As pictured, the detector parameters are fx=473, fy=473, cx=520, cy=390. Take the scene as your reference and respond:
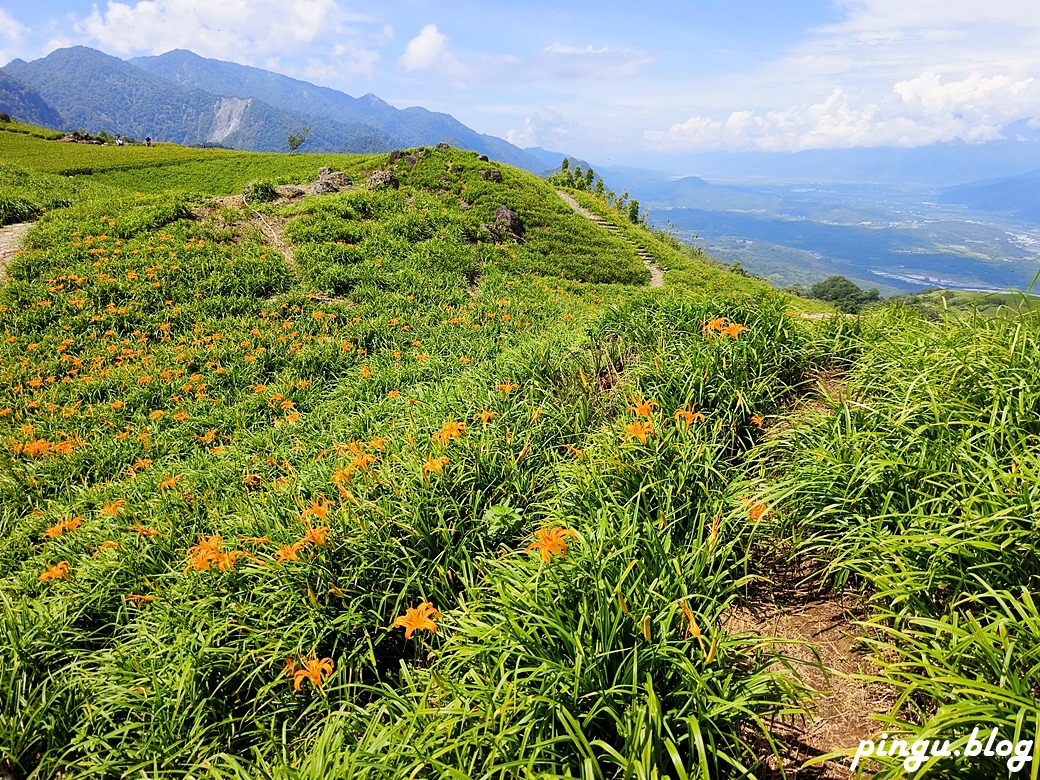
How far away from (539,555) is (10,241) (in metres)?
14.8

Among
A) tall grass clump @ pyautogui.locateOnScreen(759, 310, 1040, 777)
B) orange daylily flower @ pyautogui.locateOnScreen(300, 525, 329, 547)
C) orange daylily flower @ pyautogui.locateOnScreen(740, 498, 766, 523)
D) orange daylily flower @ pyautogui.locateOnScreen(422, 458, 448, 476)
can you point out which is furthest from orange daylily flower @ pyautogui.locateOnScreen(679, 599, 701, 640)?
orange daylily flower @ pyautogui.locateOnScreen(300, 525, 329, 547)

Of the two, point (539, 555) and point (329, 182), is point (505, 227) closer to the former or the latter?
point (329, 182)

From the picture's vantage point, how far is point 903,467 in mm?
2496

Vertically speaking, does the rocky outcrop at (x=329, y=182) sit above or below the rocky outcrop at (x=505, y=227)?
above

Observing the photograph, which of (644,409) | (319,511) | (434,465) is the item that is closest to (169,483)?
Answer: (319,511)

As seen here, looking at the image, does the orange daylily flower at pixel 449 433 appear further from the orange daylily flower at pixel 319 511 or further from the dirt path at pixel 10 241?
the dirt path at pixel 10 241

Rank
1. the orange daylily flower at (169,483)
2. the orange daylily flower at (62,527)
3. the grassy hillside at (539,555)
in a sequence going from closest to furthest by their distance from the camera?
the grassy hillside at (539,555), the orange daylily flower at (62,527), the orange daylily flower at (169,483)

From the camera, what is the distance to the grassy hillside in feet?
5.96

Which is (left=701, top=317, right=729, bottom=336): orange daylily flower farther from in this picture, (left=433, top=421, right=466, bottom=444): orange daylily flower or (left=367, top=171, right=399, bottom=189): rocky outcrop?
(left=367, top=171, right=399, bottom=189): rocky outcrop

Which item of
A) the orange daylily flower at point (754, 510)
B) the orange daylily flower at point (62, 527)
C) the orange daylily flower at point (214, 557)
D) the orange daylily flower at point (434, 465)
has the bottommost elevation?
the orange daylily flower at point (62, 527)

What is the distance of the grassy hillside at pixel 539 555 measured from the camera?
5.96 feet

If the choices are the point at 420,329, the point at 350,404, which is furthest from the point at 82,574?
the point at 420,329

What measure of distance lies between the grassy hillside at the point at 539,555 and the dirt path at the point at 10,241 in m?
5.86

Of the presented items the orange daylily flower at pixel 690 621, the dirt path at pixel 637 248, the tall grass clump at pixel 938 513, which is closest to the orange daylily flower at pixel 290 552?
the orange daylily flower at pixel 690 621
